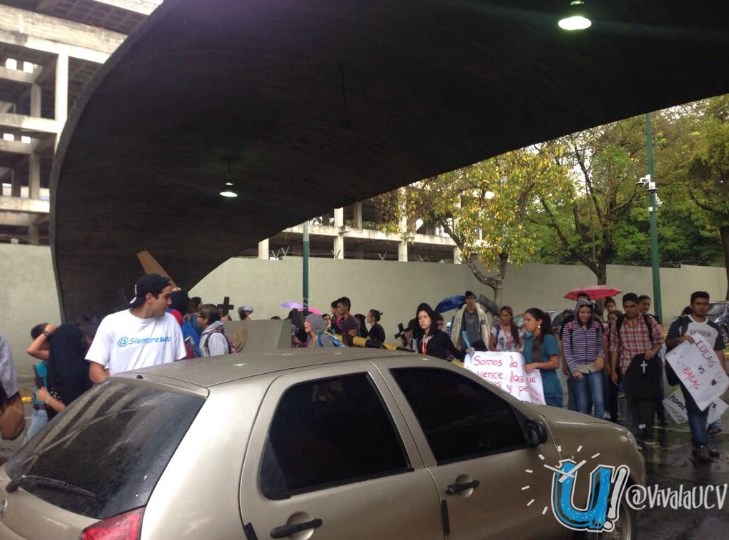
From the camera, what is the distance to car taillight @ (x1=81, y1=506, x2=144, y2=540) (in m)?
2.20

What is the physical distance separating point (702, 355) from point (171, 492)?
6.47 m

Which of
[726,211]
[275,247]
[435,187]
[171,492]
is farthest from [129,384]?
[275,247]

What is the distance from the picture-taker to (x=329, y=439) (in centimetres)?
281

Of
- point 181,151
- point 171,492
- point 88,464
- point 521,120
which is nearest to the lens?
point 171,492

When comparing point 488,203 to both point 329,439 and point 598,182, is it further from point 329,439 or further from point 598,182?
point 329,439

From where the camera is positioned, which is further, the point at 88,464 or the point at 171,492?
the point at 88,464

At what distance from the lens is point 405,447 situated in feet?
9.82

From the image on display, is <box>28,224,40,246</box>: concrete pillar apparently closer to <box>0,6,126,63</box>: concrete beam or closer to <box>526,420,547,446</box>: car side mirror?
<box>0,6,126,63</box>: concrete beam

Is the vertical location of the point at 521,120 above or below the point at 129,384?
above

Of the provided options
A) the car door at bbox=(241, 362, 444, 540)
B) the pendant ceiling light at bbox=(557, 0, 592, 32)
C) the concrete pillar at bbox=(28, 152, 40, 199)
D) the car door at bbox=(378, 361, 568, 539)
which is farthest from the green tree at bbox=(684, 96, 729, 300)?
the concrete pillar at bbox=(28, 152, 40, 199)

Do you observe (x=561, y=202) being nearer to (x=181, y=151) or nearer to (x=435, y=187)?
(x=435, y=187)

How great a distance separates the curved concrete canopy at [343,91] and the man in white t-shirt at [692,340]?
2285 mm

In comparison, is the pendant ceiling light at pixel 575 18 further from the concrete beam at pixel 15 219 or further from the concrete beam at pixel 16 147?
the concrete beam at pixel 15 219

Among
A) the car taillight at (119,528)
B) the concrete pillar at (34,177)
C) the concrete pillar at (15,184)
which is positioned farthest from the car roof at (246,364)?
the concrete pillar at (15,184)
